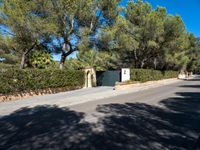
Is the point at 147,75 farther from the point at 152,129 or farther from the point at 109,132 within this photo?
the point at 109,132

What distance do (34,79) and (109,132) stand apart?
11750 millimetres

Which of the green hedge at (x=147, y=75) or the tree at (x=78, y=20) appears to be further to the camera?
the green hedge at (x=147, y=75)

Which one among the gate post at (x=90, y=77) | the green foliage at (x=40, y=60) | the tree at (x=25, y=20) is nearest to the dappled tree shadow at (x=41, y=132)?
the tree at (x=25, y=20)

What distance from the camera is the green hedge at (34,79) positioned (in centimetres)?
1495

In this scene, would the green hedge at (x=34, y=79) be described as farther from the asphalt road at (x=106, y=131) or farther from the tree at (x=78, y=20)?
the asphalt road at (x=106, y=131)

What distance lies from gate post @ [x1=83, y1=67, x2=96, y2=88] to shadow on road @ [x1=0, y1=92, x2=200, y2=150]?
1600 centimetres

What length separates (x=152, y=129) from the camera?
709cm

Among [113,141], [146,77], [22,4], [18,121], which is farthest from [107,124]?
[146,77]

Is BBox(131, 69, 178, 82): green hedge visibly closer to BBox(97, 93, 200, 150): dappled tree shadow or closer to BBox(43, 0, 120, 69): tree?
BBox(43, 0, 120, 69): tree

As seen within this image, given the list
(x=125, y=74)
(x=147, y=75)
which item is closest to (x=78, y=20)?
(x=125, y=74)

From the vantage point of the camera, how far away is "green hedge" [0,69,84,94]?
14.9m

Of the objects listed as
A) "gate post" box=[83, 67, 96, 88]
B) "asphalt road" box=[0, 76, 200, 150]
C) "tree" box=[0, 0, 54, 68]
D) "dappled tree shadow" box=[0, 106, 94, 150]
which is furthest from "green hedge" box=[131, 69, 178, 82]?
"dappled tree shadow" box=[0, 106, 94, 150]

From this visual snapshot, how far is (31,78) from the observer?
55.4 ft

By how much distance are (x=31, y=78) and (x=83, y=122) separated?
390 inches
